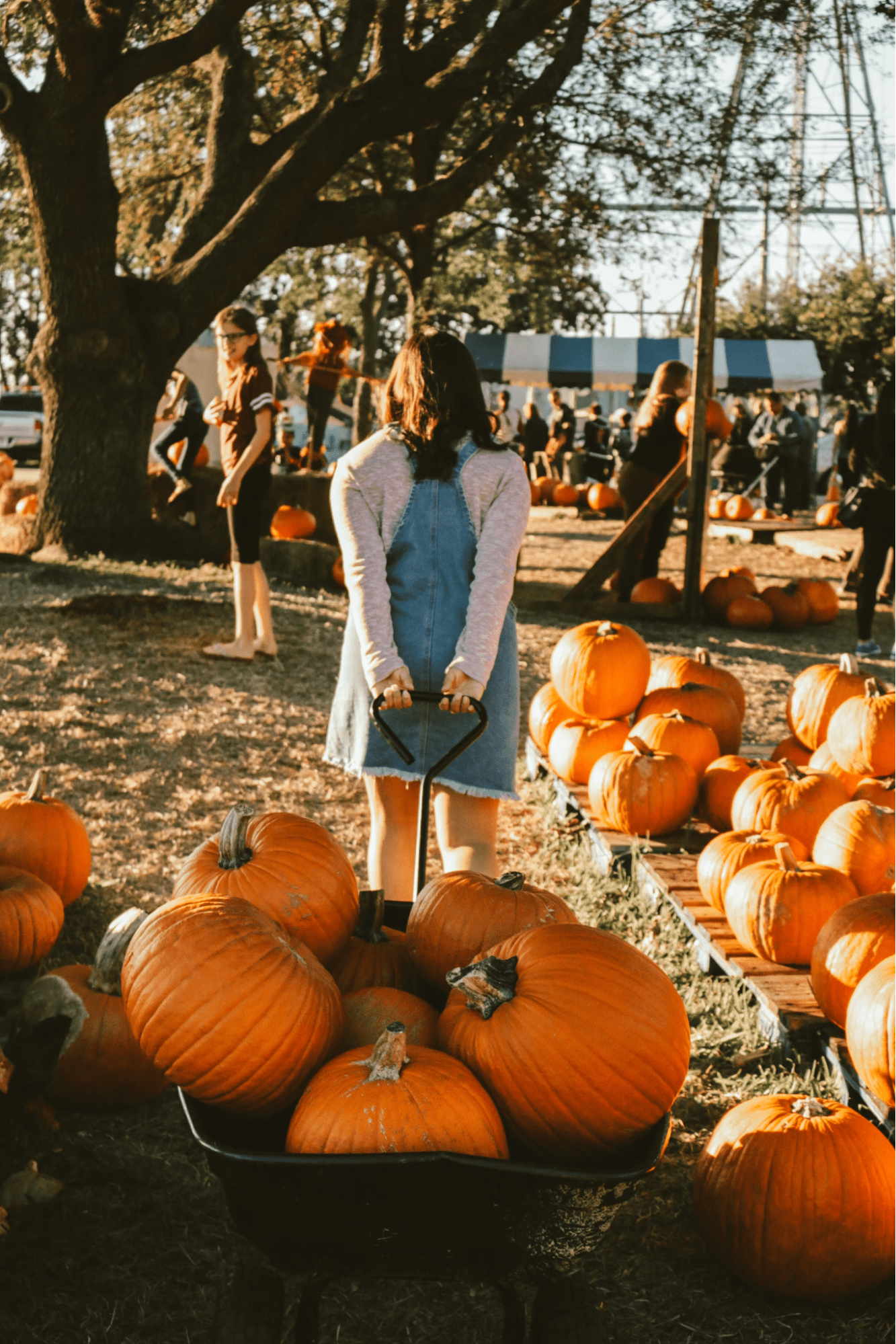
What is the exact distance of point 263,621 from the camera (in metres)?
7.32

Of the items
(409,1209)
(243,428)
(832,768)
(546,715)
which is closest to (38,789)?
(409,1209)

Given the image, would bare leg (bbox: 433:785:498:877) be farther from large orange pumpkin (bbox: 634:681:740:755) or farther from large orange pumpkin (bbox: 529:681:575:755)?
large orange pumpkin (bbox: 529:681:575:755)

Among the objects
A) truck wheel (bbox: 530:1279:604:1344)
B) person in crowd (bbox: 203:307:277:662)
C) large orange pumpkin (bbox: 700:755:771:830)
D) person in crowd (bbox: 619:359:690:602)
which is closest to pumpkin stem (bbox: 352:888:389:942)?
truck wheel (bbox: 530:1279:604:1344)

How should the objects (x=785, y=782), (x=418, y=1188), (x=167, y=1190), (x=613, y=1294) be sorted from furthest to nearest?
(x=785, y=782) → (x=167, y=1190) → (x=613, y=1294) → (x=418, y=1188)

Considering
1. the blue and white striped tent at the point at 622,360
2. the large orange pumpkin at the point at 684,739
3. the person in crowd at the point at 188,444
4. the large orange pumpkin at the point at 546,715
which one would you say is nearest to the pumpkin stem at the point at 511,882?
the large orange pumpkin at the point at 684,739

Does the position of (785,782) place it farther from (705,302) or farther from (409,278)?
(409,278)

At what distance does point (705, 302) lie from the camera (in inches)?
340

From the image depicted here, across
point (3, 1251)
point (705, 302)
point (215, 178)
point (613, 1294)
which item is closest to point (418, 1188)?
point (613, 1294)

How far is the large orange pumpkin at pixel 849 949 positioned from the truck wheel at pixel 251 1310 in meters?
1.59

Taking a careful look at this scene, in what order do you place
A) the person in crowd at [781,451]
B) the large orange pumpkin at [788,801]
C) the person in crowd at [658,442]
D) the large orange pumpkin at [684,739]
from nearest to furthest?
the large orange pumpkin at [788,801], the large orange pumpkin at [684,739], the person in crowd at [658,442], the person in crowd at [781,451]

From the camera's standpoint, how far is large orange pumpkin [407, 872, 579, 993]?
196 cm

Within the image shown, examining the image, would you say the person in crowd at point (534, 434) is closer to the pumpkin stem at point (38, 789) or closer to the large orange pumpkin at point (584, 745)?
the large orange pumpkin at point (584, 745)

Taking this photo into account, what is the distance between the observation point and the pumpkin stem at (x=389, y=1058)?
5.12 feet

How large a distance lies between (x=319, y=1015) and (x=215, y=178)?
36.5 feet
